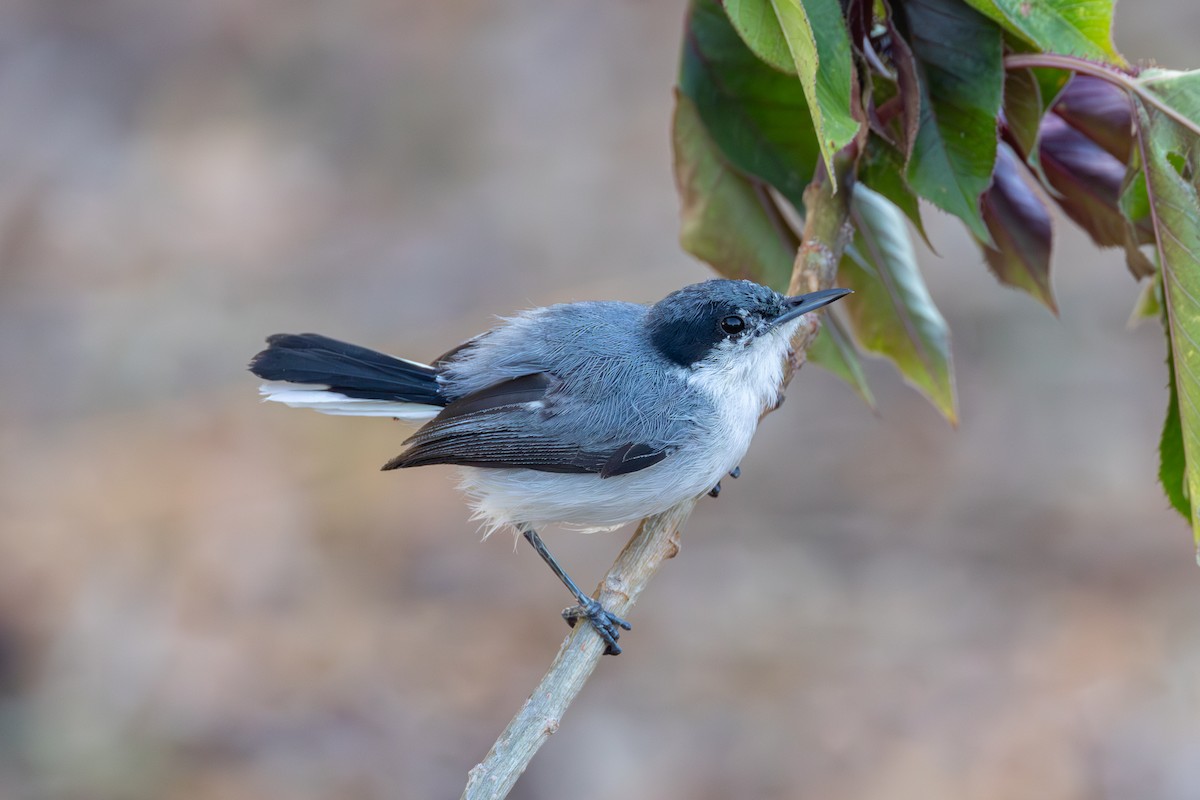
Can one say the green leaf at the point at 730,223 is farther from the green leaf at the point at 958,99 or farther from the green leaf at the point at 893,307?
the green leaf at the point at 958,99

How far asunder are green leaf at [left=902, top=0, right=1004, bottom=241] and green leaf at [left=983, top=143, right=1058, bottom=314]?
0.24m

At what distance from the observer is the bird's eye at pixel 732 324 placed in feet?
7.40

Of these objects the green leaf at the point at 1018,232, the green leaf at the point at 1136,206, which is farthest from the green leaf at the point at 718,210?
the green leaf at the point at 1136,206

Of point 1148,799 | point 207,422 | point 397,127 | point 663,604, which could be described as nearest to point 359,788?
point 663,604

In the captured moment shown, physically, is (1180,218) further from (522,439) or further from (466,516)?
(466,516)

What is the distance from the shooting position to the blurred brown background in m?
4.59

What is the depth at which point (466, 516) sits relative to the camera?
18.4ft

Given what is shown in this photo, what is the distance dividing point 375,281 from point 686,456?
496cm

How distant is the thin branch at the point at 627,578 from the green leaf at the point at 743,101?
0.37 feet

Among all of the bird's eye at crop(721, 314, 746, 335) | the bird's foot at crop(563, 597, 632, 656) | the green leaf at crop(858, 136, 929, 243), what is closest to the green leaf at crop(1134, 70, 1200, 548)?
the green leaf at crop(858, 136, 929, 243)

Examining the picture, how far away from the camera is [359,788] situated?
4570 millimetres

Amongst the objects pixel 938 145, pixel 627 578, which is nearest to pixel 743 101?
pixel 938 145

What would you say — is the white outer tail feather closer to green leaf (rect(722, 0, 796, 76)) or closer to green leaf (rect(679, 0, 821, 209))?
green leaf (rect(679, 0, 821, 209))

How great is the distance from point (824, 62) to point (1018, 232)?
0.61m
